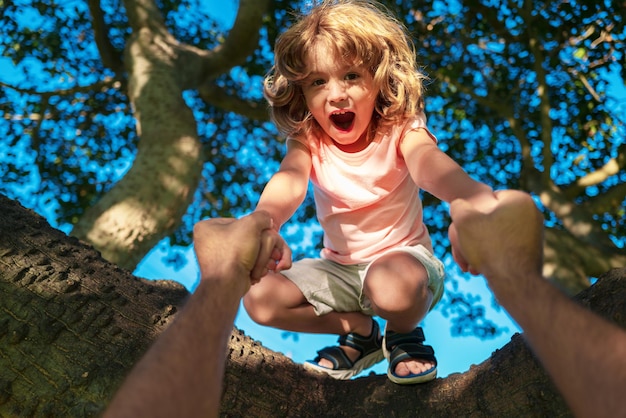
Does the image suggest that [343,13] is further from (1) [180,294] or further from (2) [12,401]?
(2) [12,401]

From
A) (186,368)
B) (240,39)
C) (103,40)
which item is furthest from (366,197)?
(103,40)

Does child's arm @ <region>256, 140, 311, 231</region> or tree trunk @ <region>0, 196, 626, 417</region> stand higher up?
child's arm @ <region>256, 140, 311, 231</region>

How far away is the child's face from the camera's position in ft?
8.25

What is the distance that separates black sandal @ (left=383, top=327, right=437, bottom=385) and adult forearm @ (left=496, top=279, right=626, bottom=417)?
33.0 inches

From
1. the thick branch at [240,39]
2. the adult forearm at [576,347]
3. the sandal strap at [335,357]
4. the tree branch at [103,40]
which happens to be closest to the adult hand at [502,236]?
the adult forearm at [576,347]

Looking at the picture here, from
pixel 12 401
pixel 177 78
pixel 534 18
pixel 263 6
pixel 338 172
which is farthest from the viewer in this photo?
pixel 534 18

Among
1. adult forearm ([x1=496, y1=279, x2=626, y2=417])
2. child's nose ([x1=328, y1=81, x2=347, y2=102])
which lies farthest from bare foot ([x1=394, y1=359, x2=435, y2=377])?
child's nose ([x1=328, y1=81, x2=347, y2=102])

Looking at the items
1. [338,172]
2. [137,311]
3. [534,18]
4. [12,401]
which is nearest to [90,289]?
[137,311]

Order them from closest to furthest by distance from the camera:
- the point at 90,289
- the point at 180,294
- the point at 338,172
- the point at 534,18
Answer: the point at 90,289
the point at 180,294
the point at 338,172
the point at 534,18

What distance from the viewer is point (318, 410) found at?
83.7 inches

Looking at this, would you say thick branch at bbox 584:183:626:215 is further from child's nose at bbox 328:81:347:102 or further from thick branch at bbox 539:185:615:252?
child's nose at bbox 328:81:347:102

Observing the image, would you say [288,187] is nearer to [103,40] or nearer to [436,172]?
[436,172]

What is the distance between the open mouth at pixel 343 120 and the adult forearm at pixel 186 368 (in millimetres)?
1188

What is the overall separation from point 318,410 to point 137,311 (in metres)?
0.66
